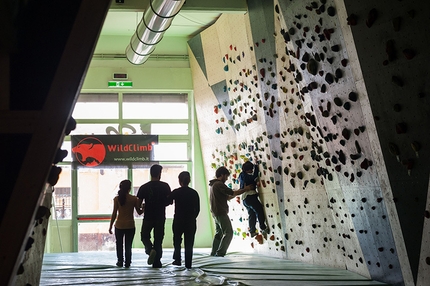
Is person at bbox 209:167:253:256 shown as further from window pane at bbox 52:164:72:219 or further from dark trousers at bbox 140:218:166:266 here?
window pane at bbox 52:164:72:219

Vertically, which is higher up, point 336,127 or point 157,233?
point 336,127

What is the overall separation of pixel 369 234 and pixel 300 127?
182 centimetres

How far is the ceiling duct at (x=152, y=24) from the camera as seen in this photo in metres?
7.59

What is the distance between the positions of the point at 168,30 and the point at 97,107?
2.41m

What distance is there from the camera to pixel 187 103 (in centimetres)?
1300

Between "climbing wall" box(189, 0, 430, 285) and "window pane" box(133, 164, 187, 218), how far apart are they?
3208mm

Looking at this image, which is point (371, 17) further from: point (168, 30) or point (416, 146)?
point (168, 30)

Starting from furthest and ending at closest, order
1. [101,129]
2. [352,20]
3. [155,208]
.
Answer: [101,129]
[155,208]
[352,20]

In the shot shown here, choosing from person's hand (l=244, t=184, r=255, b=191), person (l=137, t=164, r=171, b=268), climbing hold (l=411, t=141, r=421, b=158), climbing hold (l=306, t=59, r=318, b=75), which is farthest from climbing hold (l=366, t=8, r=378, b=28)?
person's hand (l=244, t=184, r=255, b=191)

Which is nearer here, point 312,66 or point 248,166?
point 312,66

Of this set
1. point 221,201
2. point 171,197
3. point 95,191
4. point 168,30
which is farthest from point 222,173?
point 95,191

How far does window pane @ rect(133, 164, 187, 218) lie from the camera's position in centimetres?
1277

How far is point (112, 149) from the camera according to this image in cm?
1255

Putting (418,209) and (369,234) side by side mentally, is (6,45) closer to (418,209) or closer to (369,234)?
(418,209)
